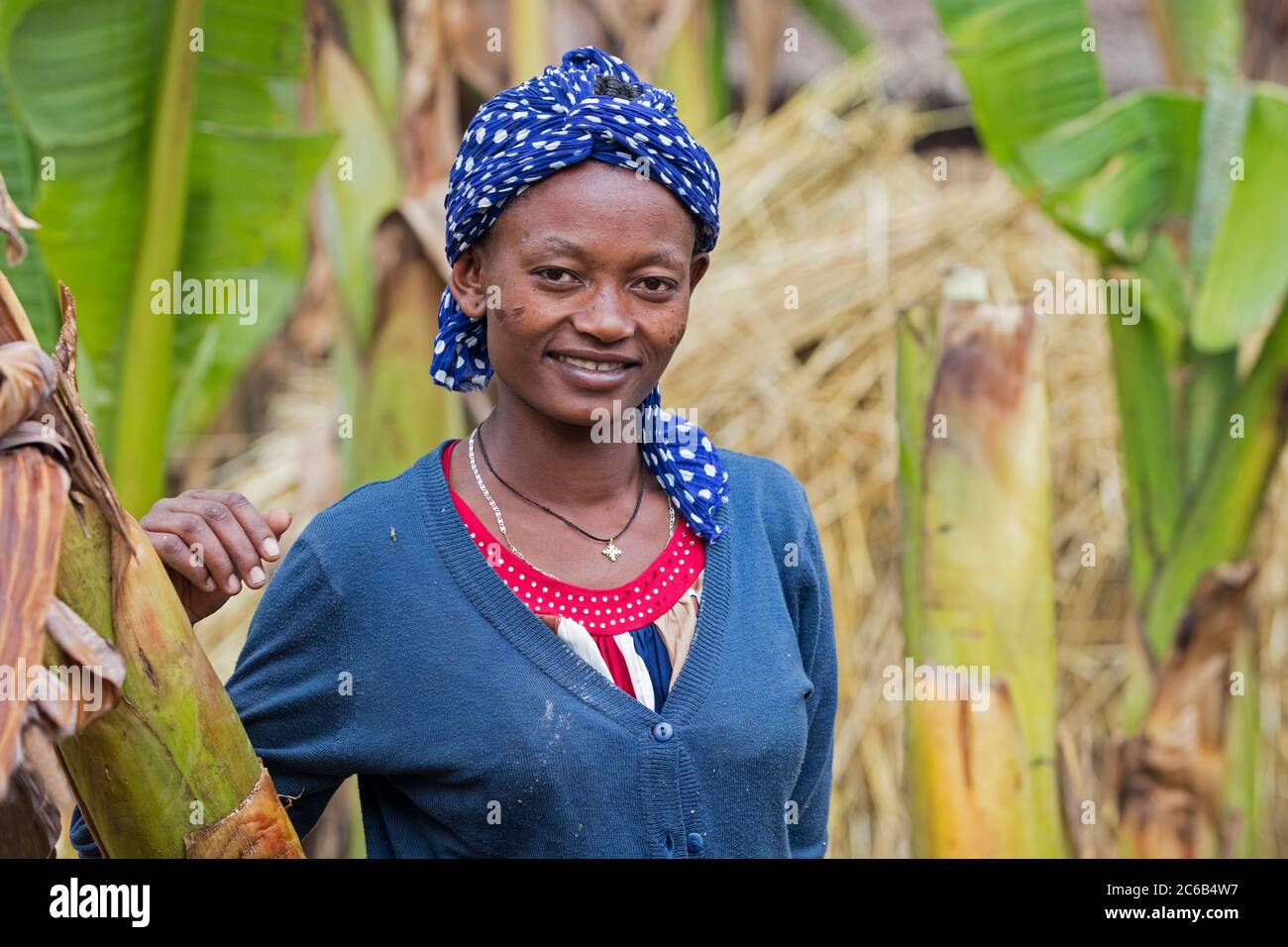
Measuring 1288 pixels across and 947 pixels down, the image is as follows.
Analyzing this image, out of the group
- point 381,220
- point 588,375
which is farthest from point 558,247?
point 381,220

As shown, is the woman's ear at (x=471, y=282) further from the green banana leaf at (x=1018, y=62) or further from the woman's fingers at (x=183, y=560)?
the green banana leaf at (x=1018, y=62)

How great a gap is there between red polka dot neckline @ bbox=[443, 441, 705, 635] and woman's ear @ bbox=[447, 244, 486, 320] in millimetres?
166

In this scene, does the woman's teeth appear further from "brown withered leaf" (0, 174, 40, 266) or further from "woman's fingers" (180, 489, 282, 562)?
"brown withered leaf" (0, 174, 40, 266)

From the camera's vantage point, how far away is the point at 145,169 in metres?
2.22

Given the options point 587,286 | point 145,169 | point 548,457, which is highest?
point 145,169

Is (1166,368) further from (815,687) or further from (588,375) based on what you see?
(588,375)

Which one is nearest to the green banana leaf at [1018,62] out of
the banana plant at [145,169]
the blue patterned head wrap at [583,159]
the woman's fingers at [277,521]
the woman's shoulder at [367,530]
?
the banana plant at [145,169]

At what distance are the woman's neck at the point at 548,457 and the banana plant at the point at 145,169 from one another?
956mm

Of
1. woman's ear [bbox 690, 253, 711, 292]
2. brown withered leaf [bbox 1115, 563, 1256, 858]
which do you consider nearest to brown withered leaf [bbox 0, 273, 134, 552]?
woman's ear [bbox 690, 253, 711, 292]

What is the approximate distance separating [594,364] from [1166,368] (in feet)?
4.50

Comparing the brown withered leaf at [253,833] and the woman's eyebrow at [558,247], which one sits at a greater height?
the woman's eyebrow at [558,247]

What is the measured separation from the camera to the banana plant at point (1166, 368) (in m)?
2.31

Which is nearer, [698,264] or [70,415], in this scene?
[70,415]
